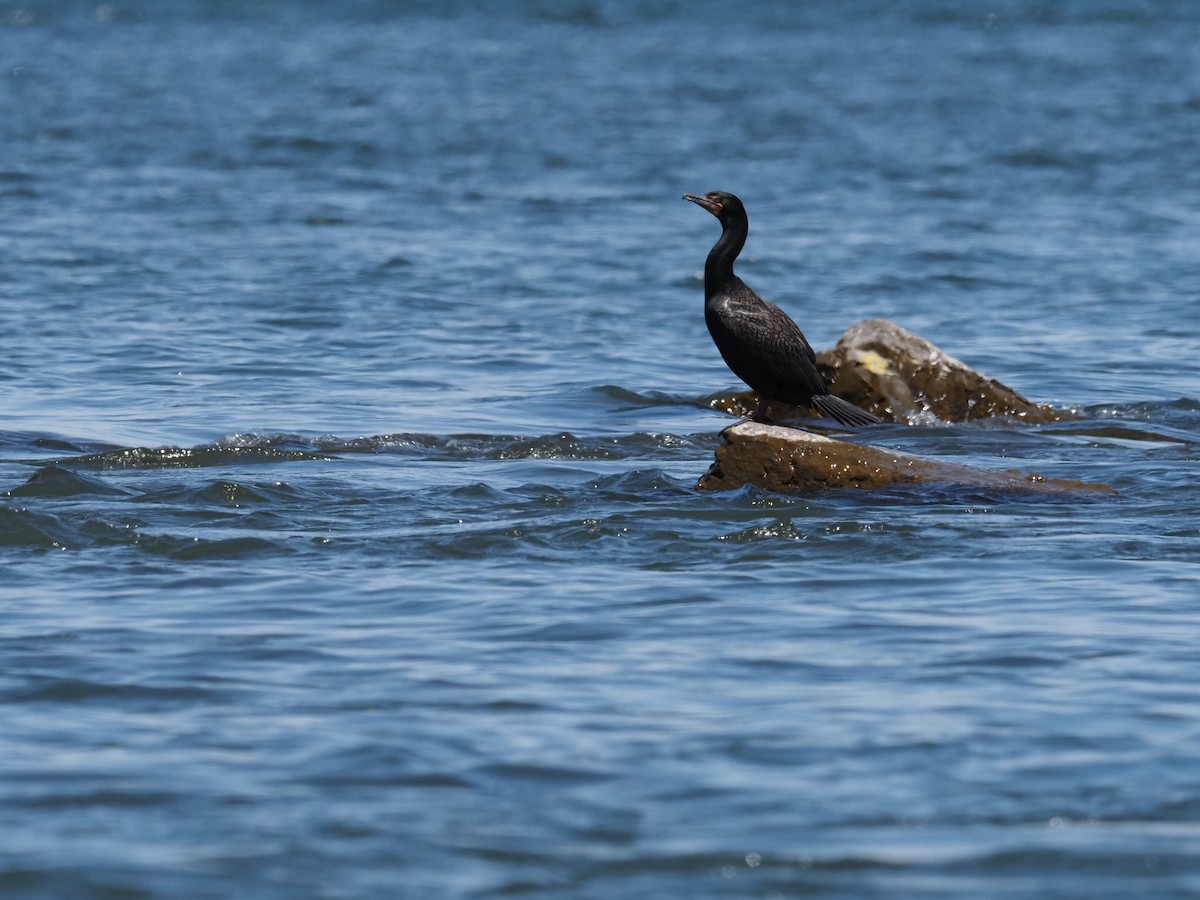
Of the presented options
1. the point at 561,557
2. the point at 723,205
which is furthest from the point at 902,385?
the point at 561,557

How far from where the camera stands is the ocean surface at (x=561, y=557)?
179 inches

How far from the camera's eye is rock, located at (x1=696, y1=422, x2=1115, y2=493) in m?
8.45

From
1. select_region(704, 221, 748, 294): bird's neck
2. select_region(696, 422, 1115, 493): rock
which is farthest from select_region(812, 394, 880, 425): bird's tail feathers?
select_region(696, 422, 1115, 493): rock

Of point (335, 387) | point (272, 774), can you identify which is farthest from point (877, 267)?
point (272, 774)

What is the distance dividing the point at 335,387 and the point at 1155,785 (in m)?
7.89

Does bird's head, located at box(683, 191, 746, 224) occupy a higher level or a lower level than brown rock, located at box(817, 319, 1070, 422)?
higher

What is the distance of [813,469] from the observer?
333 inches

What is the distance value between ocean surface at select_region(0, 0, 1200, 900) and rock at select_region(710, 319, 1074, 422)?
222 millimetres

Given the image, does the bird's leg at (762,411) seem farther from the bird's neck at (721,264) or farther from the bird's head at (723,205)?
the bird's head at (723,205)

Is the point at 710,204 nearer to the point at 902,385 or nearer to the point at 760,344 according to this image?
the point at 760,344

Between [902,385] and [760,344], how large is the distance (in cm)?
108

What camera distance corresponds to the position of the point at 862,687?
221 inches

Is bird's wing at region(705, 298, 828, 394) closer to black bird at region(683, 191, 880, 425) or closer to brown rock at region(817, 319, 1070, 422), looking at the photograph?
black bird at region(683, 191, 880, 425)

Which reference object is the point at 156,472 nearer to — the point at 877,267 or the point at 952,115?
the point at 877,267
